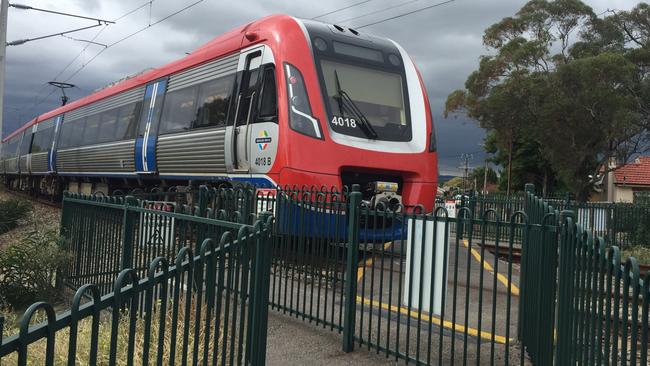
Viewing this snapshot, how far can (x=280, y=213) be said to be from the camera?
5953 millimetres

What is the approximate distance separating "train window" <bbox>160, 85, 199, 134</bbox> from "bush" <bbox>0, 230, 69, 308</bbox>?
454 cm

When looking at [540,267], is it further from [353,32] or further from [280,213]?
[353,32]

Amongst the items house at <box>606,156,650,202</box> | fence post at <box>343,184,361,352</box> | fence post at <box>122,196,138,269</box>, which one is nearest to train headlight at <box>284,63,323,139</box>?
fence post at <box>122,196,138,269</box>

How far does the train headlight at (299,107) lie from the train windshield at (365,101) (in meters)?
0.38

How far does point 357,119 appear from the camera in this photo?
28.7 feet

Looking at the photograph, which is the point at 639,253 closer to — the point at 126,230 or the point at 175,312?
the point at 126,230

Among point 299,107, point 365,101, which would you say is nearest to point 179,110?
point 299,107

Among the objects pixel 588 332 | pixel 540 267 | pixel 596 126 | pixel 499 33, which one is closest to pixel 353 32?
pixel 540 267

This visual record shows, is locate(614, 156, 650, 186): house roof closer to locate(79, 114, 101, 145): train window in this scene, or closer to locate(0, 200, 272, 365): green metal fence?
locate(79, 114, 101, 145): train window

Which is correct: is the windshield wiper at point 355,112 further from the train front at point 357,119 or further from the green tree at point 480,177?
the green tree at point 480,177

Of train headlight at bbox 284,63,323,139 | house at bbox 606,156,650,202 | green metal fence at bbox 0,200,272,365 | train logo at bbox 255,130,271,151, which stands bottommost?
green metal fence at bbox 0,200,272,365

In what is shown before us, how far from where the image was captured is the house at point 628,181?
1763 inches

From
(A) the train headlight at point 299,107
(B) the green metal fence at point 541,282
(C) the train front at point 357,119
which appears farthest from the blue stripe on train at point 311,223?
(A) the train headlight at point 299,107

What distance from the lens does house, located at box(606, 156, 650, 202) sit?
44.8 metres
